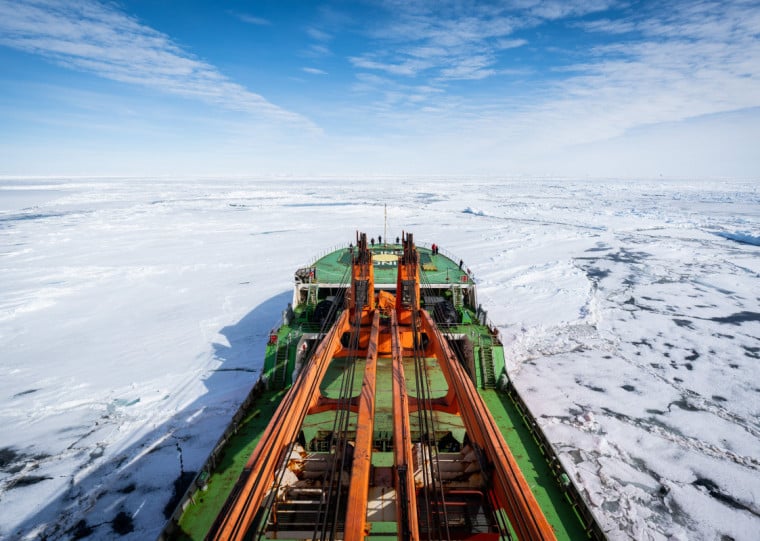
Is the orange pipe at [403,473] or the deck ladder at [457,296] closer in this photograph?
the orange pipe at [403,473]

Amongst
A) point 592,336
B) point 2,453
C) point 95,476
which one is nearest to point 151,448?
point 95,476

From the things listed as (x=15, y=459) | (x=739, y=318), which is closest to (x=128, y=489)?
(x=15, y=459)

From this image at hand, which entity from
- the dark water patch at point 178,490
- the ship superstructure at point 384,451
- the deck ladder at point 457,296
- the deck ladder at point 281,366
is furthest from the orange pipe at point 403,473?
the deck ladder at point 457,296

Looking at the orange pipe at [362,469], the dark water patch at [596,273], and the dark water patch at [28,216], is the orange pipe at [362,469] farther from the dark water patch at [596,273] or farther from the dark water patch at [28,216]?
the dark water patch at [28,216]

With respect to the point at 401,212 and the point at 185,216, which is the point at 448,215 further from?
the point at 185,216

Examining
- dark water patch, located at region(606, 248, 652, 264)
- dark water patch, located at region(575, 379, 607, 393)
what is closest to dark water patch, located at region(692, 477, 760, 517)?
dark water patch, located at region(575, 379, 607, 393)

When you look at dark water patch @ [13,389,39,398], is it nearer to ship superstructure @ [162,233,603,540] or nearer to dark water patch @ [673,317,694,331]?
ship superstructure @ [162,233,603,540]

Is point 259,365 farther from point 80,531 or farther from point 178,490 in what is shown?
point 80,531
